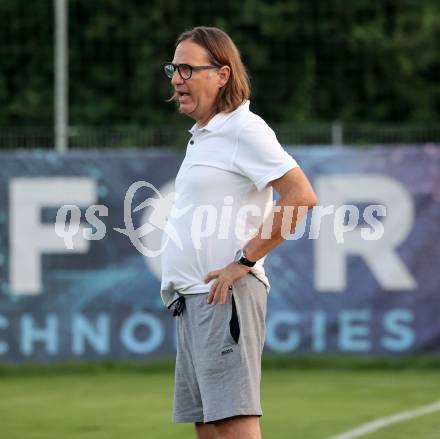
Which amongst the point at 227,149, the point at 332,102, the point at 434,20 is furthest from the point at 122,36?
the point at 227,149

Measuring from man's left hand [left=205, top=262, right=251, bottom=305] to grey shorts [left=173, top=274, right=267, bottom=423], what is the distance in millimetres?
47

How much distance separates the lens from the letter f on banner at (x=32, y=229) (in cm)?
1259

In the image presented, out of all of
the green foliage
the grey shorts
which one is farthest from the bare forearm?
the green foliage

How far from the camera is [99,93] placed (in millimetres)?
22312

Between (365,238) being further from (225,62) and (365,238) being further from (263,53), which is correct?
(263,53)

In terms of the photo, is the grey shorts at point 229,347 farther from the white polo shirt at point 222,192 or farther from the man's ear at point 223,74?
the man's ear at point 223,74

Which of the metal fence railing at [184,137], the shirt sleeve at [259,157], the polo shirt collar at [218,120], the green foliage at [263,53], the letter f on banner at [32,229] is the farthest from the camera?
the green foliage at [263,53]

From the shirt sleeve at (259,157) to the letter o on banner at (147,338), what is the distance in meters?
7.73

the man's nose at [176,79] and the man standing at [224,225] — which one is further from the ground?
the man's nose at [176,79]

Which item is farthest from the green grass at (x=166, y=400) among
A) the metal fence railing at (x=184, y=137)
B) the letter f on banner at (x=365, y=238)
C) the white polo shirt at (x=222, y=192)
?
the white polo shirt at (x=222, y=192)

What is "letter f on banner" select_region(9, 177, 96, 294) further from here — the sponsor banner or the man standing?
the man standing

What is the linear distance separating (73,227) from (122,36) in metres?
10.6

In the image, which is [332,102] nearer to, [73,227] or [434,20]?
[434,20]

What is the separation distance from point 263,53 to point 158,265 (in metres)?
10.9
